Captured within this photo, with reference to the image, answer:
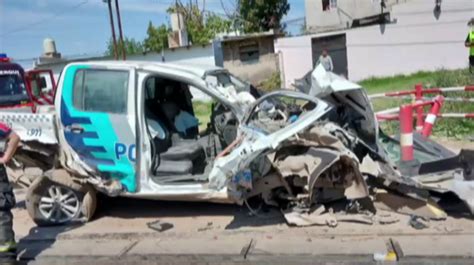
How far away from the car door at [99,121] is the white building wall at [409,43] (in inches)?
728

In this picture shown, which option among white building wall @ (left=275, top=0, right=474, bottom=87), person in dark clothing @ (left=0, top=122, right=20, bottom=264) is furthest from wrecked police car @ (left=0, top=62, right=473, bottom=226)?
white building wall @ (left=275, top=0, right=474, bottom=87)

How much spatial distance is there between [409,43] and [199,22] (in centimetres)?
2182

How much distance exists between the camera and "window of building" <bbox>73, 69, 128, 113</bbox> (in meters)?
5.30

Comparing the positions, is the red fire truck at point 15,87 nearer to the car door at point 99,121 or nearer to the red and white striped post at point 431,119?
the car door at point 99,121

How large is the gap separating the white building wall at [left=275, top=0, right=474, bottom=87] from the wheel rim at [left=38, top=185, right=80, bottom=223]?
61.2 feet

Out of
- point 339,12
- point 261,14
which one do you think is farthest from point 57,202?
point 339,12

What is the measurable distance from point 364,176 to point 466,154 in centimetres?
124

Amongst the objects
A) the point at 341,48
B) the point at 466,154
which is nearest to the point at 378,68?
the point at 341,48

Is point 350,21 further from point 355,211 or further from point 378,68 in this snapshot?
point 355,211

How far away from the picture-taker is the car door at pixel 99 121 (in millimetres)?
5246

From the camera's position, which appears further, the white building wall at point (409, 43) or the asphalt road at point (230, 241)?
the white building wall at point (409, 43)

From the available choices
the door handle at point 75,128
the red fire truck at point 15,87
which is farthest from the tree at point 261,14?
the door handle at point 75,128

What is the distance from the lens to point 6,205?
4.34 meters

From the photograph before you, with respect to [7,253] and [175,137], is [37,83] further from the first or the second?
[7,253]
